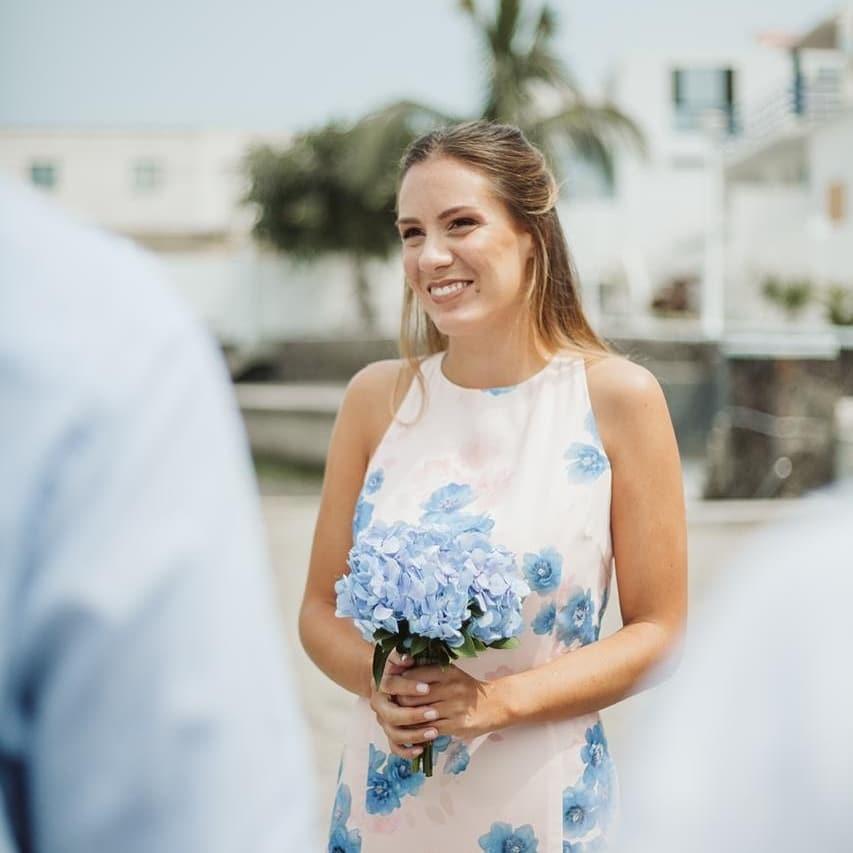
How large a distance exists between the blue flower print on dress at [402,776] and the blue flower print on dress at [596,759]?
0.97 feet

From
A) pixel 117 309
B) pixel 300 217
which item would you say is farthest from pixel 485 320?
pixel 300 217

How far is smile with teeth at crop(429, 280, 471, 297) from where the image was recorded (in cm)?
224

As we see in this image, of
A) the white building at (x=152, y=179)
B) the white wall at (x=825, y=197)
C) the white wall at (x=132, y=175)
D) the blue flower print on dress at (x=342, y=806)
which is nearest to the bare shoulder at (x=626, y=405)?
the blue flower print on dress at (x=342, y=806)

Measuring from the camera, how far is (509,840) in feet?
6.79

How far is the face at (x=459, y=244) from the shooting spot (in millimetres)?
2221

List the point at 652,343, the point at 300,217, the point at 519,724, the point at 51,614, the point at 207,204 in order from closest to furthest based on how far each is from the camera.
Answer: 1. the point at 51,614
2. the point at 519,724
3. the point at 652,343
4. the point at 300,217
5. the point at 207,204

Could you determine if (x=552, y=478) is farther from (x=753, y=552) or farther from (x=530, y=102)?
(x=530, y=102)

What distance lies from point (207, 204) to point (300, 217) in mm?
12299

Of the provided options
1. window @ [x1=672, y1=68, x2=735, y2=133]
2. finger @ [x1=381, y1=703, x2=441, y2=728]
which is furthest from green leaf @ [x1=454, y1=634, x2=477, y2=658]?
window @ [x1=672, y1=68, x2=735, y2=133]

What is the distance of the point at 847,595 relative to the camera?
34.3 inches

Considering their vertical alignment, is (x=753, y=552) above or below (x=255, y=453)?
above

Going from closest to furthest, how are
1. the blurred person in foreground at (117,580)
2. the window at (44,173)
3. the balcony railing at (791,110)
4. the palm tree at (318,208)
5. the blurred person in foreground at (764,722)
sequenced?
1. the blurred person in foreground at (117,580)
2. the blurred person in foreground at (764,722)
3. the balcony railing at (791,110)
4. the palm tree at (318,208)
5. the window at (44,173)

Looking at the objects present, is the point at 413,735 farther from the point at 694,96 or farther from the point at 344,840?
the point at 694,96

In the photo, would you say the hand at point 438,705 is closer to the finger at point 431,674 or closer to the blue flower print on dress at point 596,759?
the finger at point 431,674
